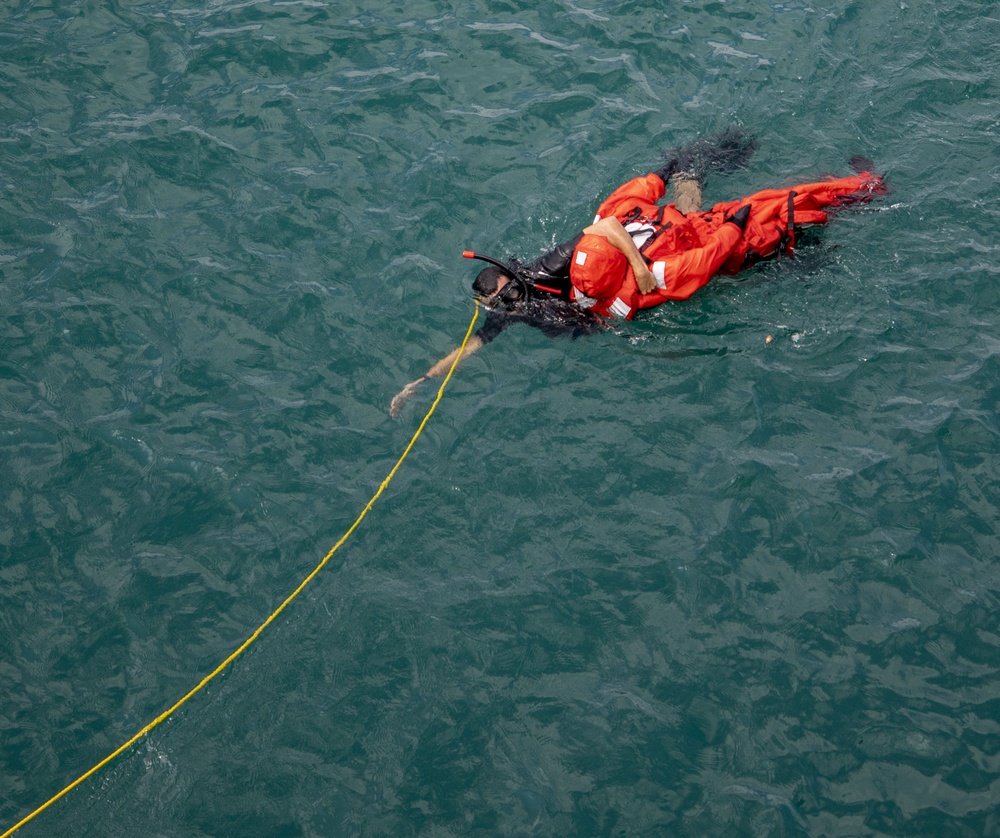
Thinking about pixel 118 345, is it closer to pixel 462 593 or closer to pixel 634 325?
pixel 462 593

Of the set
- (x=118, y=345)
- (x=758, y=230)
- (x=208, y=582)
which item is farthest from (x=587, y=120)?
(x=208, y=582)

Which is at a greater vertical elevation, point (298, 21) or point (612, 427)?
point (298, 21)

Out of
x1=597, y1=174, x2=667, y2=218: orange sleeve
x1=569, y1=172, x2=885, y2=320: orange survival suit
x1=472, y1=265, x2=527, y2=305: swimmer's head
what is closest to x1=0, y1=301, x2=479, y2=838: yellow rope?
x1=472, y1=265, x2=527, y2=305: swimmer's head

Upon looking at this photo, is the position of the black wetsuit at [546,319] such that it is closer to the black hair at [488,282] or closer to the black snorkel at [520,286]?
the black snorkel at [520,286]

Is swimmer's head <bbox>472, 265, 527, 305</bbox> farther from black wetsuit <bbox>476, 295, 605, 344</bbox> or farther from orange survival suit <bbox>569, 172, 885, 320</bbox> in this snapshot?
orange survival suit <bbox>569, 172, 885, 320</bbox>

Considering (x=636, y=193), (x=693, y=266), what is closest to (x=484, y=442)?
(x=693, y=266)

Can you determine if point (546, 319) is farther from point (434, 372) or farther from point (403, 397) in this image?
point (403, 397)
